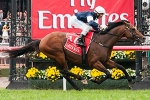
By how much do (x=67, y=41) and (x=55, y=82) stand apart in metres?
2.00

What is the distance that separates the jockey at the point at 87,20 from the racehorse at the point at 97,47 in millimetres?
229

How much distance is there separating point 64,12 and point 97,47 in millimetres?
2466

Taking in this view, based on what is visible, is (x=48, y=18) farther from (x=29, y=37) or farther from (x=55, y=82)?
(x=55, y=82)

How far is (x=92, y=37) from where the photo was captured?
12930 mm

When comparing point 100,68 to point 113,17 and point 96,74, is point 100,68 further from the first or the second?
point 113,17

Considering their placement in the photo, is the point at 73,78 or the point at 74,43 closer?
the point at 74,43

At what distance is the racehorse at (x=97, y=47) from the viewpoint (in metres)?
12.7

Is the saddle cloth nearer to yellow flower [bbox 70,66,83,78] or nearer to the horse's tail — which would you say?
the horse's tail

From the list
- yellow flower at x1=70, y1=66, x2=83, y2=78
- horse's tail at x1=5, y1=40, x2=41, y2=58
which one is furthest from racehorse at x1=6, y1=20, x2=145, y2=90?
yellow flower at x1=70, y1=66, x2=83, y2=78

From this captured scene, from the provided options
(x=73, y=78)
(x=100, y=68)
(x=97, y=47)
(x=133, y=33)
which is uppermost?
(x=133, y=33)

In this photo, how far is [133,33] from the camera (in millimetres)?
12828

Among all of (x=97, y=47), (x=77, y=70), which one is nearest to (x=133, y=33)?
(x=97, y=47)

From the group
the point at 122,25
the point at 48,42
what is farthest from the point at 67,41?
the point at 122,25

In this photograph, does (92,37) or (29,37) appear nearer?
(92,37)
